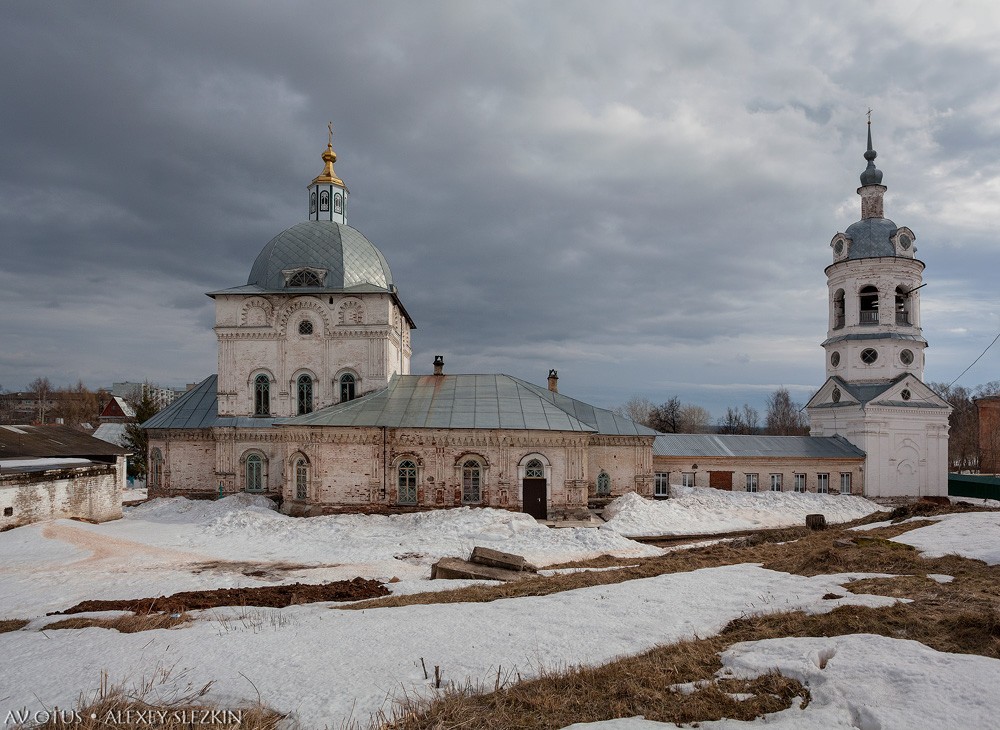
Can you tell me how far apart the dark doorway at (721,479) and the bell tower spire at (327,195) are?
22.1 metres

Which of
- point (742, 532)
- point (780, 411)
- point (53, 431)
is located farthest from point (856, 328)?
point (780, 411)

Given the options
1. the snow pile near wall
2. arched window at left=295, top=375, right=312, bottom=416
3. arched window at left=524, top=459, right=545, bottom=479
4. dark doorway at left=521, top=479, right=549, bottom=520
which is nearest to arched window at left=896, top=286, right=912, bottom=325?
the snow pile near wall

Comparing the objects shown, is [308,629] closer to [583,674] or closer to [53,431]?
[583,674]

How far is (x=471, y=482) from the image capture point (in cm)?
2183

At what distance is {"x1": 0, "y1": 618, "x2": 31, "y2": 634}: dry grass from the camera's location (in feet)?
29.7

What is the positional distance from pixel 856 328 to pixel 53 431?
39660 millimetres

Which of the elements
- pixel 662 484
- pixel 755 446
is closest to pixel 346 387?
pixel 662 484

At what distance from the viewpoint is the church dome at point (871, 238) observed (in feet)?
93.0

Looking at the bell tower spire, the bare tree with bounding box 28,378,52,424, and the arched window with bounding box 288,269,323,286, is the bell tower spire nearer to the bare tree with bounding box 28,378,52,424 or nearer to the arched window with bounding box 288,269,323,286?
the arched window with bounding box 288,269,323,286

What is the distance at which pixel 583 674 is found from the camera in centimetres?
620

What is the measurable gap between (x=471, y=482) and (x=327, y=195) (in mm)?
16123

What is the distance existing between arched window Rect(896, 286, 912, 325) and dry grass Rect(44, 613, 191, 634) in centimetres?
3252

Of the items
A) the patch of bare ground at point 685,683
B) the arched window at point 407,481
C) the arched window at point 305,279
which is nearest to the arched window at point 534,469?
the arched window at point 407,481

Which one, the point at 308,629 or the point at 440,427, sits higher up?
the point at 440,427
